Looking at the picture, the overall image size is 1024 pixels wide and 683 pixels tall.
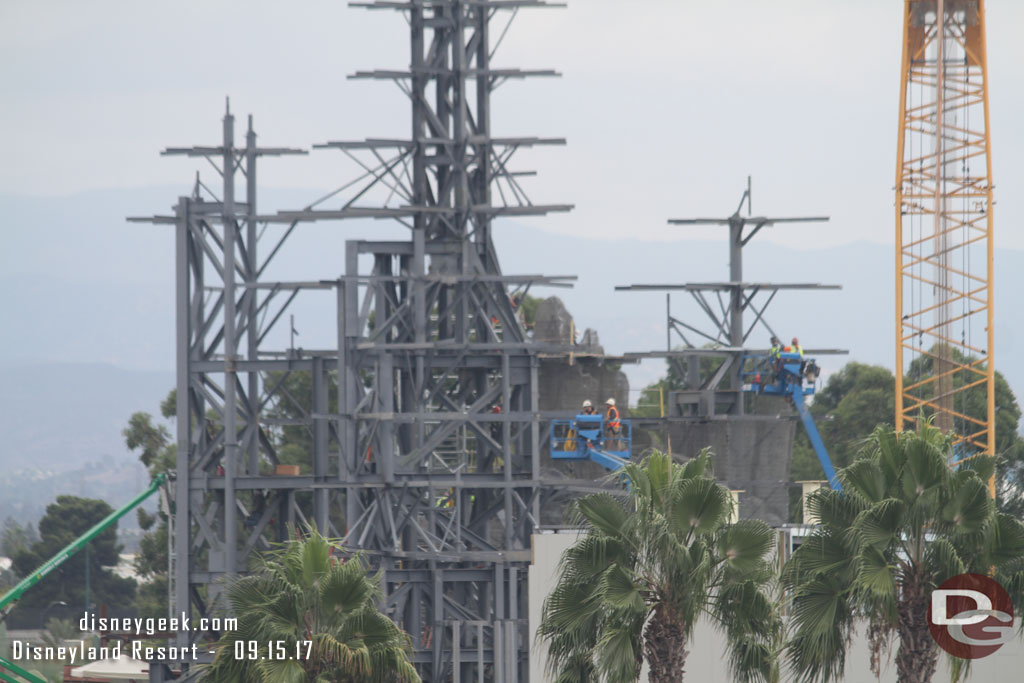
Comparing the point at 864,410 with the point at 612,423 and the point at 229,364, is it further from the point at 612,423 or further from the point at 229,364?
the point at 229,364

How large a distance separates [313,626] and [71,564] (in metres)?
100

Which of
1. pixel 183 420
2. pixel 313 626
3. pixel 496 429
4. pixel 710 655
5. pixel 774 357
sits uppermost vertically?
pixel 774 357

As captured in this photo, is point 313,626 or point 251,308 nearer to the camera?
point 313,626

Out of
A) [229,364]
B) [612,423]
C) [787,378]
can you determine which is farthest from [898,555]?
[229,364]

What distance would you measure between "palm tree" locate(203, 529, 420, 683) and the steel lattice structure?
19428mm

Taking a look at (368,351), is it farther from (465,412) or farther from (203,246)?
(203,246)

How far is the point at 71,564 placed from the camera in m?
125

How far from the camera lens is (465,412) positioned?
52.2 meters

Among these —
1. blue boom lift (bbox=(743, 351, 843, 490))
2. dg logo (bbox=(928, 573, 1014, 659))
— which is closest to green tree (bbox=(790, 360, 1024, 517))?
blue boom lift (bbox=(743, 351, 843, 490))

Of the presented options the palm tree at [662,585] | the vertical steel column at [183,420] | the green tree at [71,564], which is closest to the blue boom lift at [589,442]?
the vertical steel column at [183,420]

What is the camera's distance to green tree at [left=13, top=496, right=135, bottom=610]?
403 ft

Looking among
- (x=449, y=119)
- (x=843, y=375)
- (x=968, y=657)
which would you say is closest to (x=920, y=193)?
(x=843, y=375)

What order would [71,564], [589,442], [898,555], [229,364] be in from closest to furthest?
[898,555]
[589,442]
[229,364]
[71,564]

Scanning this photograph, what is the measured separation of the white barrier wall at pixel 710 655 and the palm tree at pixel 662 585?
749cm
